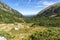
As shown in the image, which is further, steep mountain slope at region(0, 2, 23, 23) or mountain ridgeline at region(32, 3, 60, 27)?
steep mountain slope at region(0, 2, 23, 23)

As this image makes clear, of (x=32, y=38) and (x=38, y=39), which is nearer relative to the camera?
(x=38, y=39)

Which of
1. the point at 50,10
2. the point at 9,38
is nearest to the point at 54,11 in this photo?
the point at 50,10

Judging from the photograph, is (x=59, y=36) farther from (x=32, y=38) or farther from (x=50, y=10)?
(x=50, y=10)

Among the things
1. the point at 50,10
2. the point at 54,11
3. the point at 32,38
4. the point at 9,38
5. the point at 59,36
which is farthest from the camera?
the point at 50,10

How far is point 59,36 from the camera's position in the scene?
2550 cm

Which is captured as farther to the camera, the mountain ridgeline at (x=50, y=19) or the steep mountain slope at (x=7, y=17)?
the steep mountain slope at (x=7, y=17)

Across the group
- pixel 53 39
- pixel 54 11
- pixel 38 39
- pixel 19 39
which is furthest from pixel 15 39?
pixel 54 11

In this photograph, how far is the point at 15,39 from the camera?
32031 mm

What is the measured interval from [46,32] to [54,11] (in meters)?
131

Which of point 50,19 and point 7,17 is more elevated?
point 7,17

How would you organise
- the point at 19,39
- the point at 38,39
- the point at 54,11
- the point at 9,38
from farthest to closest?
the point at 54,11, the point at 9,38, the point at 19,39, the point at 38,39

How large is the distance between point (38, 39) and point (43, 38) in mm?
742

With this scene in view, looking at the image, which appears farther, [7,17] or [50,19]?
[7,17]

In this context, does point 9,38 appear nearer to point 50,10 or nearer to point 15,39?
point 15,39
